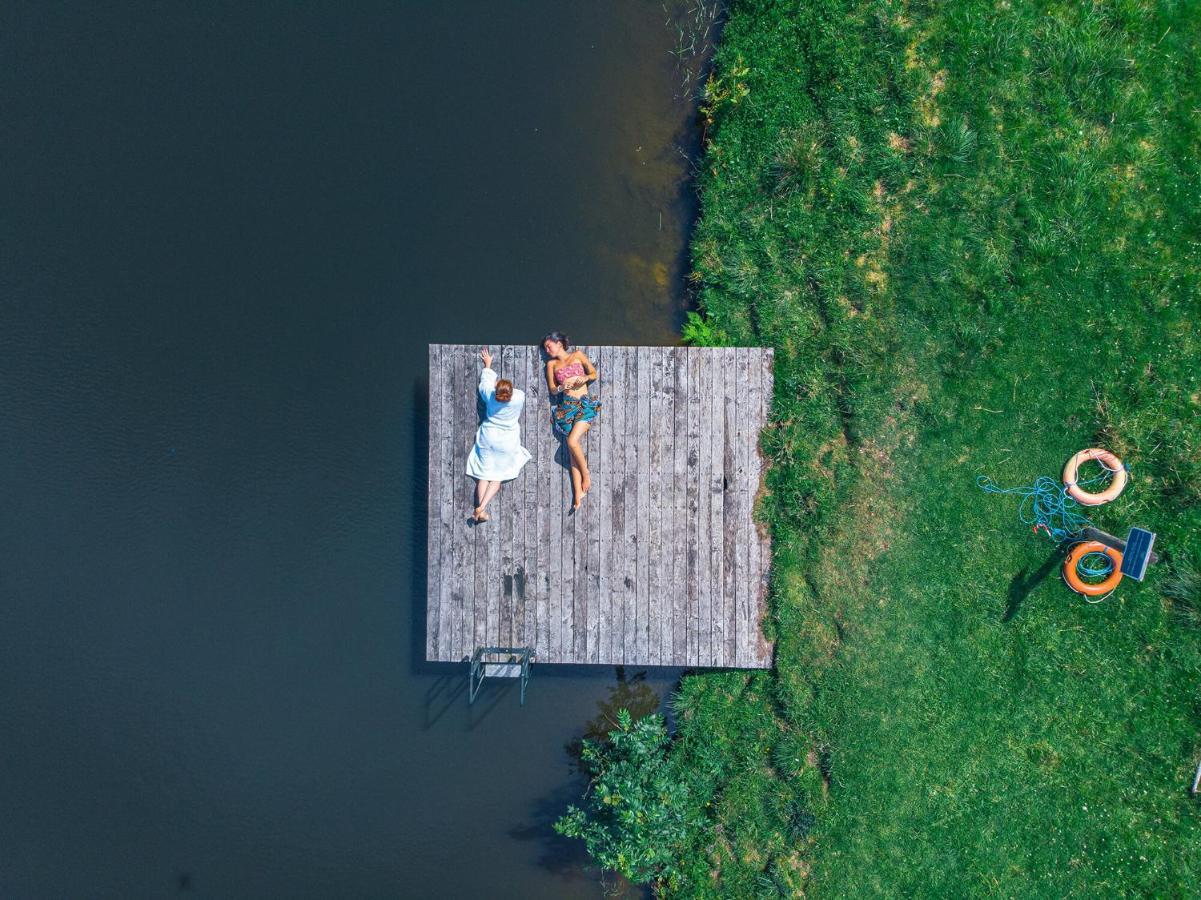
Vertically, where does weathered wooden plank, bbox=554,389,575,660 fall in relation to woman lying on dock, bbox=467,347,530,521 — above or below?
below

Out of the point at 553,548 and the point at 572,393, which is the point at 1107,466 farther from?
the point at 553,548

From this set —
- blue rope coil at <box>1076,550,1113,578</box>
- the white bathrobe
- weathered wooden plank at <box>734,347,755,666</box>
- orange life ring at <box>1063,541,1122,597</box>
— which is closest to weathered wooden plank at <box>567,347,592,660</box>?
the white bathrobe

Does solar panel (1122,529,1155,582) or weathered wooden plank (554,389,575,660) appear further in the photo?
weathered wooden plank (554,389,575,660)

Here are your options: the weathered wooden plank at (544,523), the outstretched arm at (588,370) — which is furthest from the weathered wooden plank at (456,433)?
the outstretched arm at (588,370)

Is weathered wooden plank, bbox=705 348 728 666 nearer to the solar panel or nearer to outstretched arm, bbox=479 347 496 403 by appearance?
outstretched arm, bbox=479 347 496 403

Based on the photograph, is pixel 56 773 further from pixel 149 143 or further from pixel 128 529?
pixel 149 143

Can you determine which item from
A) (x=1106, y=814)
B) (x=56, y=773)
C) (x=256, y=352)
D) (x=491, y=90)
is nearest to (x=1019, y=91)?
(x=491, y=90)

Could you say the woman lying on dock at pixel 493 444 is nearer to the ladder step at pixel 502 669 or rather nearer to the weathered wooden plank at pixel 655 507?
the weathered wooden plank at pixel 655 507
